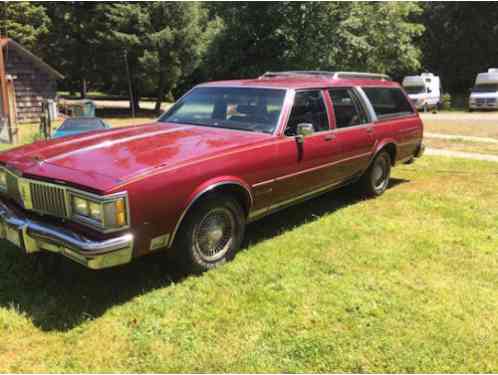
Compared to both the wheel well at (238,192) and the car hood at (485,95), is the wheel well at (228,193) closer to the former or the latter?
the wheel well at (238,192)

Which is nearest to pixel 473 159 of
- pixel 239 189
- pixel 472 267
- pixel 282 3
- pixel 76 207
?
pixel 472 267

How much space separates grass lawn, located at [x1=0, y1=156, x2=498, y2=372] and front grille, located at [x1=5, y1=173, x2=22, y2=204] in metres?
0.72

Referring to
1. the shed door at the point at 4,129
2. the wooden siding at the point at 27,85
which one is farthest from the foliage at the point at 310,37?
the shed door at the point at 4,129

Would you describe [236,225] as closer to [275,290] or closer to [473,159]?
[275,290]

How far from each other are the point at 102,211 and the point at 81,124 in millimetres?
7749

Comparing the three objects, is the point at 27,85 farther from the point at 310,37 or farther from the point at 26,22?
the point at 310,37

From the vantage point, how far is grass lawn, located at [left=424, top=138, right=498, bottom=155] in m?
11.0

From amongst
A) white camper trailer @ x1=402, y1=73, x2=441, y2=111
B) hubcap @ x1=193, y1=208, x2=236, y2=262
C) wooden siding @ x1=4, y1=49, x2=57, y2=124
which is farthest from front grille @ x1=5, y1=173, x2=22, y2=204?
white camper trailer @ x1=402, y1=73, x2=441, y2=111

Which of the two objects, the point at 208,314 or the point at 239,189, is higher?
the point at 239,189

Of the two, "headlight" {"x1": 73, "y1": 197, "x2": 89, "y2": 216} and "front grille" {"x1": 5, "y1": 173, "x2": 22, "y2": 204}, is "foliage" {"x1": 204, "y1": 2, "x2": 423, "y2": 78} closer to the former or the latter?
"front grille" {"x1": 5, "y1": 173, "x2": 22, "y2": 204}

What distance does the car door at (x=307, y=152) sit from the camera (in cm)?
464

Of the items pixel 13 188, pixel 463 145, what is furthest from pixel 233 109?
pixel 463 145

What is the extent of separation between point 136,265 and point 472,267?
3.29 meters

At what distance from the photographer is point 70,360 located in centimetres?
288
